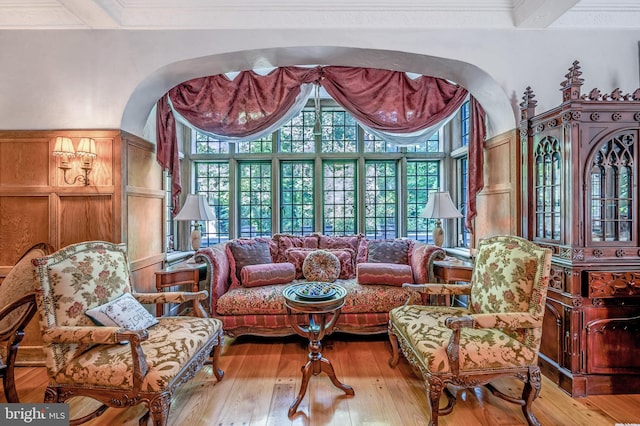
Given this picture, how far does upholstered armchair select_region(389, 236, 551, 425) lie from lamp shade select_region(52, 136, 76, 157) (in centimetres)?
301

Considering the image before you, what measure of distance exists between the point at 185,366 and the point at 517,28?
12.3ft

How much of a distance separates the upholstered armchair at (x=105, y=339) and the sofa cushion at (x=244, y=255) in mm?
1147

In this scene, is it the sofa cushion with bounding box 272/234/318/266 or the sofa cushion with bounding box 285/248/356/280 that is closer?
the sofa cushion with bounding box 285/248/356/280

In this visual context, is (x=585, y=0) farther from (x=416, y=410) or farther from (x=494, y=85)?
(x=416, y=410)

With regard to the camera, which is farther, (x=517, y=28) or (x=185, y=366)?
(x=517, y=28)

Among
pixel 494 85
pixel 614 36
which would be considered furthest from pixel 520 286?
pixel 614 36

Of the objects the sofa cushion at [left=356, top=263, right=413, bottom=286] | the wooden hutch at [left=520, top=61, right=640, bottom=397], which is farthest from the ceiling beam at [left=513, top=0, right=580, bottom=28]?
the sofa cushion at [left=356, top=263, right=413, bottom=286]

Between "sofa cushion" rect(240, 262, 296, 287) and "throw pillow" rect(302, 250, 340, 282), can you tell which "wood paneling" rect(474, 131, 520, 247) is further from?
"sofa cushion" rect(240, 262, 296, 287)

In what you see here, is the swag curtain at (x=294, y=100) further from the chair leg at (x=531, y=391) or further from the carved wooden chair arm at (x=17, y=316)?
the chair leg at (x=531, y=391)

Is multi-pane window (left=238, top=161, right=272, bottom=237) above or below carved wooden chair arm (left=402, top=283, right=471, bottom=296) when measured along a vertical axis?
above

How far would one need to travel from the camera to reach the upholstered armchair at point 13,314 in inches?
77.4

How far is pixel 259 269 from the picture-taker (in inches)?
127

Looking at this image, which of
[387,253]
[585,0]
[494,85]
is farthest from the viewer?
[387,253]

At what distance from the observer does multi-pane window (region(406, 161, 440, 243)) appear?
14.0ft
